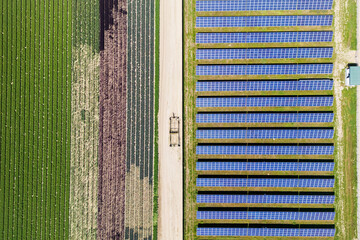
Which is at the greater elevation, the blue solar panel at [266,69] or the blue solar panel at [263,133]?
the blue solar panel at [266,69]

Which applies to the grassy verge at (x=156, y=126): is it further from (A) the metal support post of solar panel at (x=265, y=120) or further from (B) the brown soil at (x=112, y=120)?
(A) the metal support post of solar panel at (x=265, y=120)

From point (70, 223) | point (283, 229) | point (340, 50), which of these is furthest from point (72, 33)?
point (283, 229)

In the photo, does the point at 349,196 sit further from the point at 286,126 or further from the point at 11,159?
the point at 11,159

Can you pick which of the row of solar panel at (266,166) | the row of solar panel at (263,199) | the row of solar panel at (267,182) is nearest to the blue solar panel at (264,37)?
the row of solar panel at (266,166)

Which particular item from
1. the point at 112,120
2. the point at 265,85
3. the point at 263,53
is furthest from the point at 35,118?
the point at 263,53

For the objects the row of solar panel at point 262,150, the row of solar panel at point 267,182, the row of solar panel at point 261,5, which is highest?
the row of solar panel at point 261,5

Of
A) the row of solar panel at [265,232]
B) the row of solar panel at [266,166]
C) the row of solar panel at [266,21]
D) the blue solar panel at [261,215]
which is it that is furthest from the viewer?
the row of solar panel at [266,21]

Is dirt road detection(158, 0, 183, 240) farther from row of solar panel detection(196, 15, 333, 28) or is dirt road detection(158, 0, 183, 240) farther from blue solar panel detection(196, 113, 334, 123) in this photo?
blue solar panel detection(196, 113, 334, 123)
